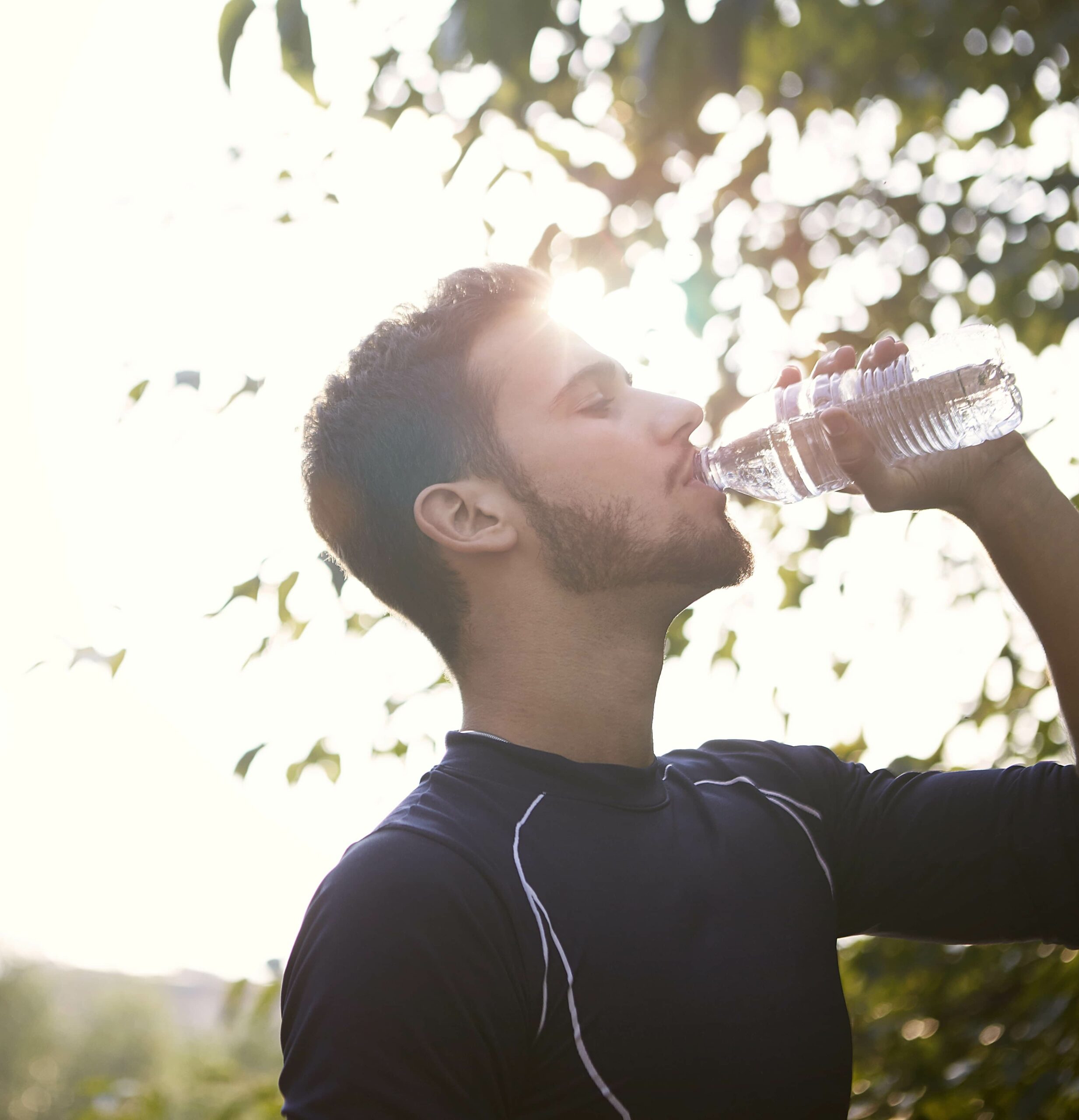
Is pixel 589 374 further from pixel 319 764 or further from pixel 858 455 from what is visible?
pixel 319 764

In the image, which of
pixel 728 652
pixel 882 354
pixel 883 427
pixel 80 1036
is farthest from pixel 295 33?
pixel 80 1036

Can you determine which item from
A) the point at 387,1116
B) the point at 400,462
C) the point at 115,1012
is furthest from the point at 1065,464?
the point at 115,1012

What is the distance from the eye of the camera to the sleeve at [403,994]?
1.05 m

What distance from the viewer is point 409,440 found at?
5.88ft

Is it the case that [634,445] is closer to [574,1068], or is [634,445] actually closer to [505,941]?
[505,941]

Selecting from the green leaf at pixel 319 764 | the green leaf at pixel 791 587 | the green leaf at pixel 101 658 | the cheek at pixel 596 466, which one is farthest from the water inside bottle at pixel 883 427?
the green leaf at pixel 101 658

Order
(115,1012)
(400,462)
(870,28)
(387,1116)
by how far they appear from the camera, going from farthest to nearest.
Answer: (115,1012) → (870,28) → (400,462) → (387,1116)

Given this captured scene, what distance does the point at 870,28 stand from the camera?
8.11ft

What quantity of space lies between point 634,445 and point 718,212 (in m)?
1.61

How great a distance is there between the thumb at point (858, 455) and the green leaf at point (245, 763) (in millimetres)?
1566

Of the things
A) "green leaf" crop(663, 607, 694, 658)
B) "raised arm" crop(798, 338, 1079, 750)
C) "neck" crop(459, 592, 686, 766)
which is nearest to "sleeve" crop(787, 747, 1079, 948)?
"raised arm" crop(798, 338, 1079, 750)

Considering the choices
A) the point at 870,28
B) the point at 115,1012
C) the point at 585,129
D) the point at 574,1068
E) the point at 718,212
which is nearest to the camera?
the point at 574,1068

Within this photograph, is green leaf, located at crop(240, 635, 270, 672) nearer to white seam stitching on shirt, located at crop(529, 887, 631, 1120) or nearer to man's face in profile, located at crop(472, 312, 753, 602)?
man's face in profile, located at crop(472, 312, 753, 602)

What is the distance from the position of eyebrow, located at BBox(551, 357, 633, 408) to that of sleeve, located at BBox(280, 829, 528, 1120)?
0.79m
